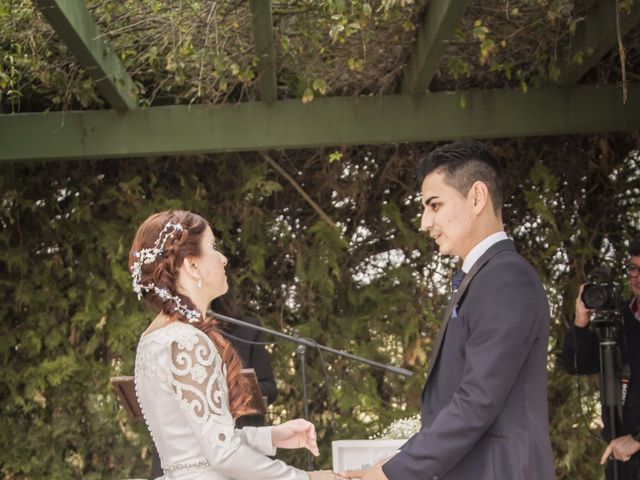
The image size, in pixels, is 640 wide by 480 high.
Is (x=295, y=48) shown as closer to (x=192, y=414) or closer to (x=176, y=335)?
(x=176, y=335)

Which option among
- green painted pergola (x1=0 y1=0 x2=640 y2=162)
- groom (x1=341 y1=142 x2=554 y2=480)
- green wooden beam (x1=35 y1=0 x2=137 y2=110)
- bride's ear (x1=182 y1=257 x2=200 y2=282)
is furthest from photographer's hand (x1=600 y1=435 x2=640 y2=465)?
green wooden beam (x1=35 y1=0 x2=137 y2=110)

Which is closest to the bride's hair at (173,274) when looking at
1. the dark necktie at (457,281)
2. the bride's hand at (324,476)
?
the bride's hand at (324,476)

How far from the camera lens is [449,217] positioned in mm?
2541

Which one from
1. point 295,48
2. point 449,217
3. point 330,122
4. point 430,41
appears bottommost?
point 449,217

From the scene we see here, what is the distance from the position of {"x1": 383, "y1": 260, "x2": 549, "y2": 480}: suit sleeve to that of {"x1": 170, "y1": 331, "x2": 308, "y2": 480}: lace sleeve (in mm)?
342

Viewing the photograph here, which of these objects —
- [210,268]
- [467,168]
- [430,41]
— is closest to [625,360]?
[430,41]

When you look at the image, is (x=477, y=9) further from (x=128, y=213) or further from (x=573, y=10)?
(x=128, y=213)

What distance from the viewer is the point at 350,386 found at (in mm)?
5469

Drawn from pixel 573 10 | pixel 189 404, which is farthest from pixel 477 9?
pixel 189 404

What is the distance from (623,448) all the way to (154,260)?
239 centimetres

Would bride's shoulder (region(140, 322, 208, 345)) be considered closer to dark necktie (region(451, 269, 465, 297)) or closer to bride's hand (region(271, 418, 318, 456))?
bride's hand (region(271, 418, 318, 456))

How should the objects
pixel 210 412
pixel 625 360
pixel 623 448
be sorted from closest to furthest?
pixel 210 412, pixel 623 448, pixel 625 360

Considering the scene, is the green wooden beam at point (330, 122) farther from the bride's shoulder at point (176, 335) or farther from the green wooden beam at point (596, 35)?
the bride's shoulder at point (176, 335)

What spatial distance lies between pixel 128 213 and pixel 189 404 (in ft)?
10.8
